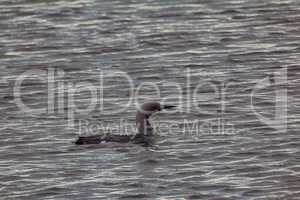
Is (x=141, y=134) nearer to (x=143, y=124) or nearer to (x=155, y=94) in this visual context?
(x=143, y=124)

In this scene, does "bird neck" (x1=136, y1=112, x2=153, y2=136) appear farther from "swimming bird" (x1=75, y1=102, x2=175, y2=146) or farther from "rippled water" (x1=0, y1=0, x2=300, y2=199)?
"rippled water" (x1=0, y1=0, x2=300, y2=199)

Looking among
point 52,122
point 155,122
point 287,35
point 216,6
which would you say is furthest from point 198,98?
point 216,6

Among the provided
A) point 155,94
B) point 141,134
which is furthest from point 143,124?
point 155,94

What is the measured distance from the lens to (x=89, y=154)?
62.0 ft

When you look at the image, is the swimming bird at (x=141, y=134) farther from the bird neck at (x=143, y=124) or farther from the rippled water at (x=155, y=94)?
the rippled water at (x=155, y=94)

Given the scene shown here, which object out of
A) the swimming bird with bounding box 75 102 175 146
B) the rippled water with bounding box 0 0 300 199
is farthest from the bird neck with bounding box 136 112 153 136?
the rippled water with bounding box 0 0 300 199

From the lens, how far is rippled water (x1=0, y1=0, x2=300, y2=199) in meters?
17.3

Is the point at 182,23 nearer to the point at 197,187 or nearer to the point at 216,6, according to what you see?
the point at 216,6

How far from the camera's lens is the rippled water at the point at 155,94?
56.9 ft

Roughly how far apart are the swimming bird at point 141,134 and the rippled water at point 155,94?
176 mm

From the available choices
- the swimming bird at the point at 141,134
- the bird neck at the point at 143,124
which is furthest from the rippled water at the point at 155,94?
the bird neck at the point at 143,124

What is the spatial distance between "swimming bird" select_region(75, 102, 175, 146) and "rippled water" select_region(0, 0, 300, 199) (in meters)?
0.18

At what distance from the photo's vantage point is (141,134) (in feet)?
66.6

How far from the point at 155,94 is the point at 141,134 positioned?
1705mm
